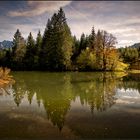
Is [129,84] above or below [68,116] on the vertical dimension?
above

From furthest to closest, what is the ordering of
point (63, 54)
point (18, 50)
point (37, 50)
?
point (18, 50)
point (37, 50)
point (63, 54)

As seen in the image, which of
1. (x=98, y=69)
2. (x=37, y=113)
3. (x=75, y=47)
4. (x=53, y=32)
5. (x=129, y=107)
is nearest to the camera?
(x=37, y=113)

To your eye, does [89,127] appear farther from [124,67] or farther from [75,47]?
[75,47]

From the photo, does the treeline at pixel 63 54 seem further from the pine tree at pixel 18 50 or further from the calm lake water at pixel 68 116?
the calm lake water at pixel 68 116

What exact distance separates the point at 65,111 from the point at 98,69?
4824 cm

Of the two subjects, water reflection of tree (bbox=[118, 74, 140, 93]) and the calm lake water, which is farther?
water reflection of tree (bbox=[118, 74, 140, 93])

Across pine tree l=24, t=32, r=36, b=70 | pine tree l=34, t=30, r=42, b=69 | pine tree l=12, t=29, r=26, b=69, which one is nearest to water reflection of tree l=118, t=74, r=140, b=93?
pine tree l=34, t=30, r=42, b=69

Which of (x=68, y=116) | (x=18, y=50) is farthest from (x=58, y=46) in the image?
(x=68, y=116)

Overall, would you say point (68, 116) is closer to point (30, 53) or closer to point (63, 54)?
point (63, 54)

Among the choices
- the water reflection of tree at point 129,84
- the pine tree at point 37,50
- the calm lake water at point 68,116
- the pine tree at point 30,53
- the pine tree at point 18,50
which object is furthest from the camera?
the pine tree at point 18,50

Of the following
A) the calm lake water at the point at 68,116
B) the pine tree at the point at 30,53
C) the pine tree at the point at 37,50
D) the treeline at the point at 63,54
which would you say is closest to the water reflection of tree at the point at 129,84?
the calm lake water at the point at 68,116

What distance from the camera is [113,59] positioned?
6575cm

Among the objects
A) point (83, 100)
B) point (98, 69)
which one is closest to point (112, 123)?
point (83, 100)

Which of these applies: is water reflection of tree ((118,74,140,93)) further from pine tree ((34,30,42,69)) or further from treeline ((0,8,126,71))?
pine tree ((34,30,42,69))
